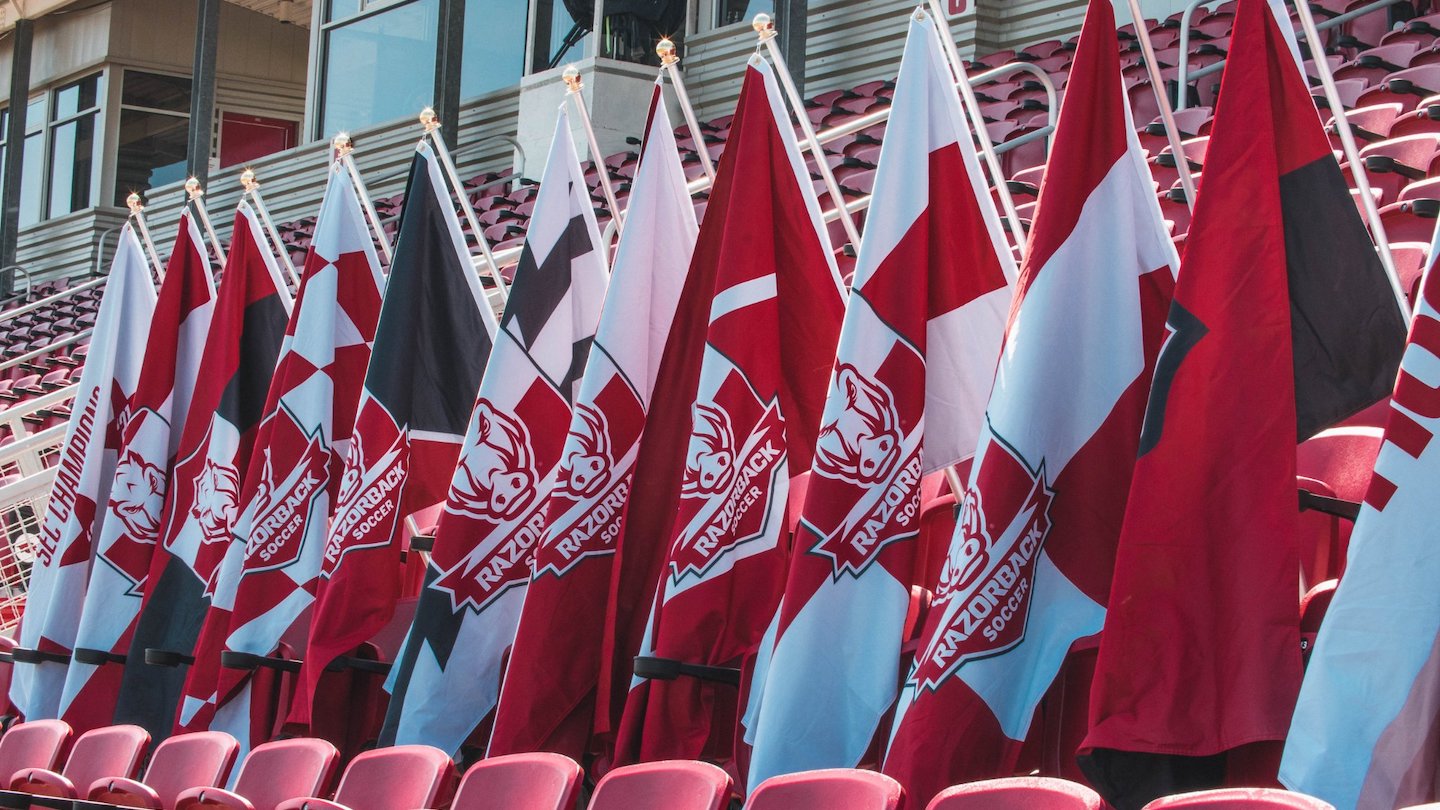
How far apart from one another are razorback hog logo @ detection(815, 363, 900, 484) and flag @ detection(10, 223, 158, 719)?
12.1 ft

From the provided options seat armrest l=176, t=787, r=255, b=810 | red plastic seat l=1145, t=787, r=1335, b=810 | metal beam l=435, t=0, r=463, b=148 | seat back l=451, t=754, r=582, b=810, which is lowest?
seat armrest l=176, t=787, r=255, b=810

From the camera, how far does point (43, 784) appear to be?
16.0 feet

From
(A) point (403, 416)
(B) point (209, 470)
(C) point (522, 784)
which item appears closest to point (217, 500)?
(B) point (209, 470)

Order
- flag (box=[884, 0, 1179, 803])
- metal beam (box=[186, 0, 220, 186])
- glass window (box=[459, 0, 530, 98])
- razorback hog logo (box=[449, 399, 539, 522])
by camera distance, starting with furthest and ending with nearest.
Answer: metal beam (box=[186, 0, 220, 186])
glass window (box=[459, 0, 530, 98])
razorback hog logo (box=[449, 399, 539, 522])
flag (box=[884, 0, 1179, 803])

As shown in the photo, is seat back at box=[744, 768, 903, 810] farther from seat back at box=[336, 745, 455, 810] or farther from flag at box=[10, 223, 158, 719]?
flag at box=[10, 223, 158, 719]

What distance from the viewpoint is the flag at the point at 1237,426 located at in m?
3.19

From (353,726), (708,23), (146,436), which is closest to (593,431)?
(353,726)

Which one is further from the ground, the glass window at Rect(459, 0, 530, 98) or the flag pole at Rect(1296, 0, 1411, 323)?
the glass window at Rect(459, 0, 530, 98)

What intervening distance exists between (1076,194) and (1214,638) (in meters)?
1.14

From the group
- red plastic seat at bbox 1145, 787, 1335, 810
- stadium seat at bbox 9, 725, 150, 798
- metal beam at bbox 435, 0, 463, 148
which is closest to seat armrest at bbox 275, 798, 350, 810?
stadium seat at bbox 9, 725, 150, 798

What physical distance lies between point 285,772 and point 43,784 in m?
0.77

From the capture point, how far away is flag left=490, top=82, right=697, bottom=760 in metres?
4.66

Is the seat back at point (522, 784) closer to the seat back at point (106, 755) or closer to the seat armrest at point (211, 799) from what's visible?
the seat armrest at point (211, 799)

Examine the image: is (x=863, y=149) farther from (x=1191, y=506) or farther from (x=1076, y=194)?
(x=1191, y=506)
